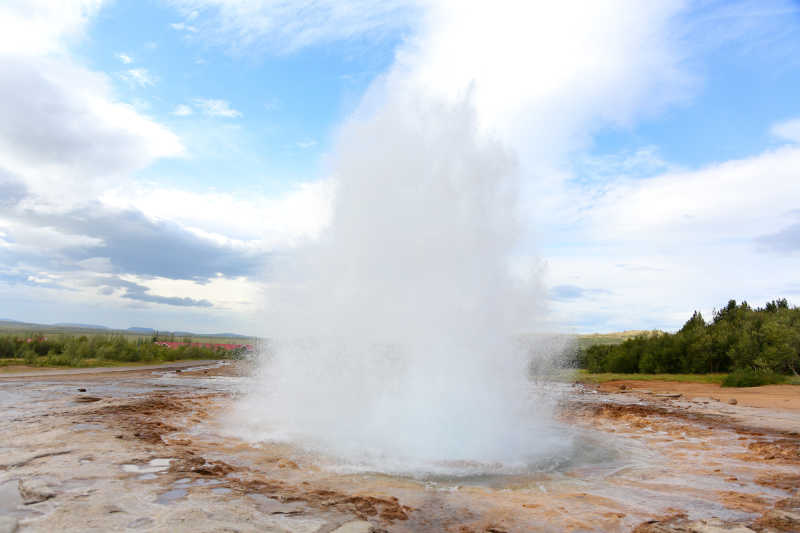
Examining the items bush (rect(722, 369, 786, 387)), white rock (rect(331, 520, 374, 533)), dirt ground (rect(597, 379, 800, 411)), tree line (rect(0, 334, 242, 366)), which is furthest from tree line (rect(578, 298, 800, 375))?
tree line (rect(0, 334, 242, 366))

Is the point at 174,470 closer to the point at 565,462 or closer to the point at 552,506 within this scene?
the point at 552,506

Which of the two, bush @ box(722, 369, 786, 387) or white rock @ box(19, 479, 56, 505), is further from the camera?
bush @ box(722, 369, 786, 387)

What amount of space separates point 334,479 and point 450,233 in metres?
6.89

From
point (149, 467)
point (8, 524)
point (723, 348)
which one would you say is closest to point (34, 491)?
point (8, 524)

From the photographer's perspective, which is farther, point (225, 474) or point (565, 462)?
point (565, 462)

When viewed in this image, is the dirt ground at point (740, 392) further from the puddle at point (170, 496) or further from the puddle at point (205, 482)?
the puddle at point (170, 496)

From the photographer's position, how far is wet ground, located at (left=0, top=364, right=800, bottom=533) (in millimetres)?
6148

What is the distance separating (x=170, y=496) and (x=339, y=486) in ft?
7.97

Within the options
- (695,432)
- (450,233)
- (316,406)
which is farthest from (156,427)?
(695,432)

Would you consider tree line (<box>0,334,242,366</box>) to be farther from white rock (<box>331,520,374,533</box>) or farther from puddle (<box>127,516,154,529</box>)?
white rock (<box>331,520,374,533</box>)

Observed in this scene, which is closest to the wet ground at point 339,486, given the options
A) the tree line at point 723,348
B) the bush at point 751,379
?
the bush at point 751,379

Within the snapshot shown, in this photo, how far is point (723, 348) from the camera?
134 ft

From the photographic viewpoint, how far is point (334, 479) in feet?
26.9

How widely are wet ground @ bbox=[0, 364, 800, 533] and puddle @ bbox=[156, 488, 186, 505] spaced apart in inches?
0.7
